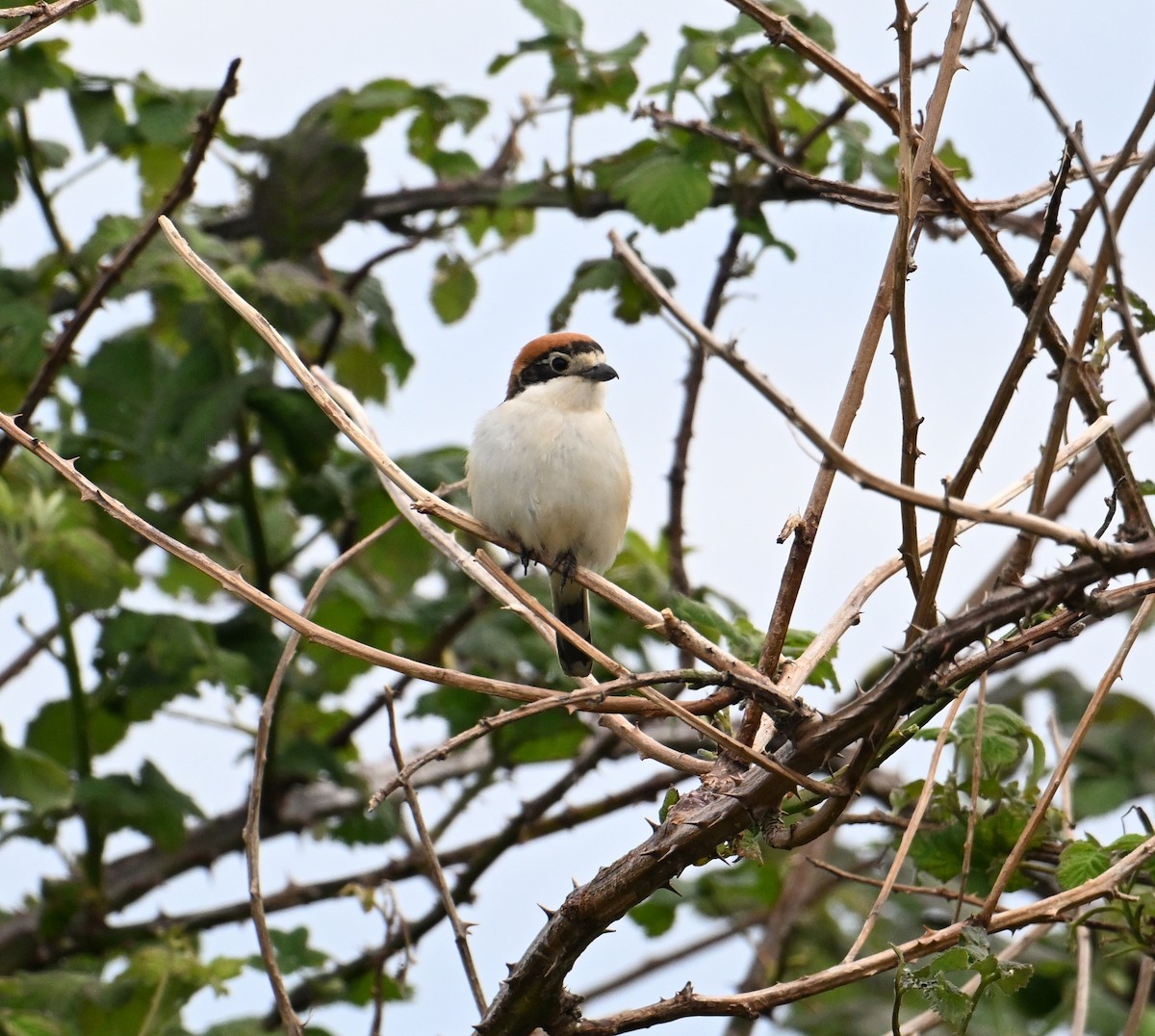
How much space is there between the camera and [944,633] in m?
1.88

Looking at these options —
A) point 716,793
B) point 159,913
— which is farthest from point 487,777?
point 716,793

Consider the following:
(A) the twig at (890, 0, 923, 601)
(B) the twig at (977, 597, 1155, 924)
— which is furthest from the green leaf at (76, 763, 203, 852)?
(A) the twig at (890, 0, 923, 601)

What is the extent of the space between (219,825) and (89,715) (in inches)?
23.8

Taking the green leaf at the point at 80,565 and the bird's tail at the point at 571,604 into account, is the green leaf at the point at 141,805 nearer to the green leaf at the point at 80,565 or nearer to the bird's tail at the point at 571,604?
the green leaf at the point at 80,565

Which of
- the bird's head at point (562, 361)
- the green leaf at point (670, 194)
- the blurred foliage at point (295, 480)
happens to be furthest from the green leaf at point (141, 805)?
the green leaf at point (670, 194)

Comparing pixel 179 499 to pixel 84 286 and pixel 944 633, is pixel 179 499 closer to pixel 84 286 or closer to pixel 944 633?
pixel 84 286

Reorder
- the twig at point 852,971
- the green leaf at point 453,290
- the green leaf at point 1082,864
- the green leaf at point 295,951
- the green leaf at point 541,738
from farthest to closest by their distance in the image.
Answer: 1. the green leaf at point 453,290
2. the green leaf at point 541,738
3. the green leaf at point 295,951
4. the green leaf at point 1082,864
5. the twig at point 852,971

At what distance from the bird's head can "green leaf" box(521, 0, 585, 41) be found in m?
0.95

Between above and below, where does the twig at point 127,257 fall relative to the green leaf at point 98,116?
below

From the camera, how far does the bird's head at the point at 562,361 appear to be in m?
4.72

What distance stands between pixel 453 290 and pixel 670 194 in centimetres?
157

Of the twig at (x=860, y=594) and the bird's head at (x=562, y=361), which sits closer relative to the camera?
the twig at (x=860, y=594)

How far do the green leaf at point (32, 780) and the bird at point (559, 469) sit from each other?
1404 mm

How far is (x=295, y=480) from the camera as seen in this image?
16.5 feet
